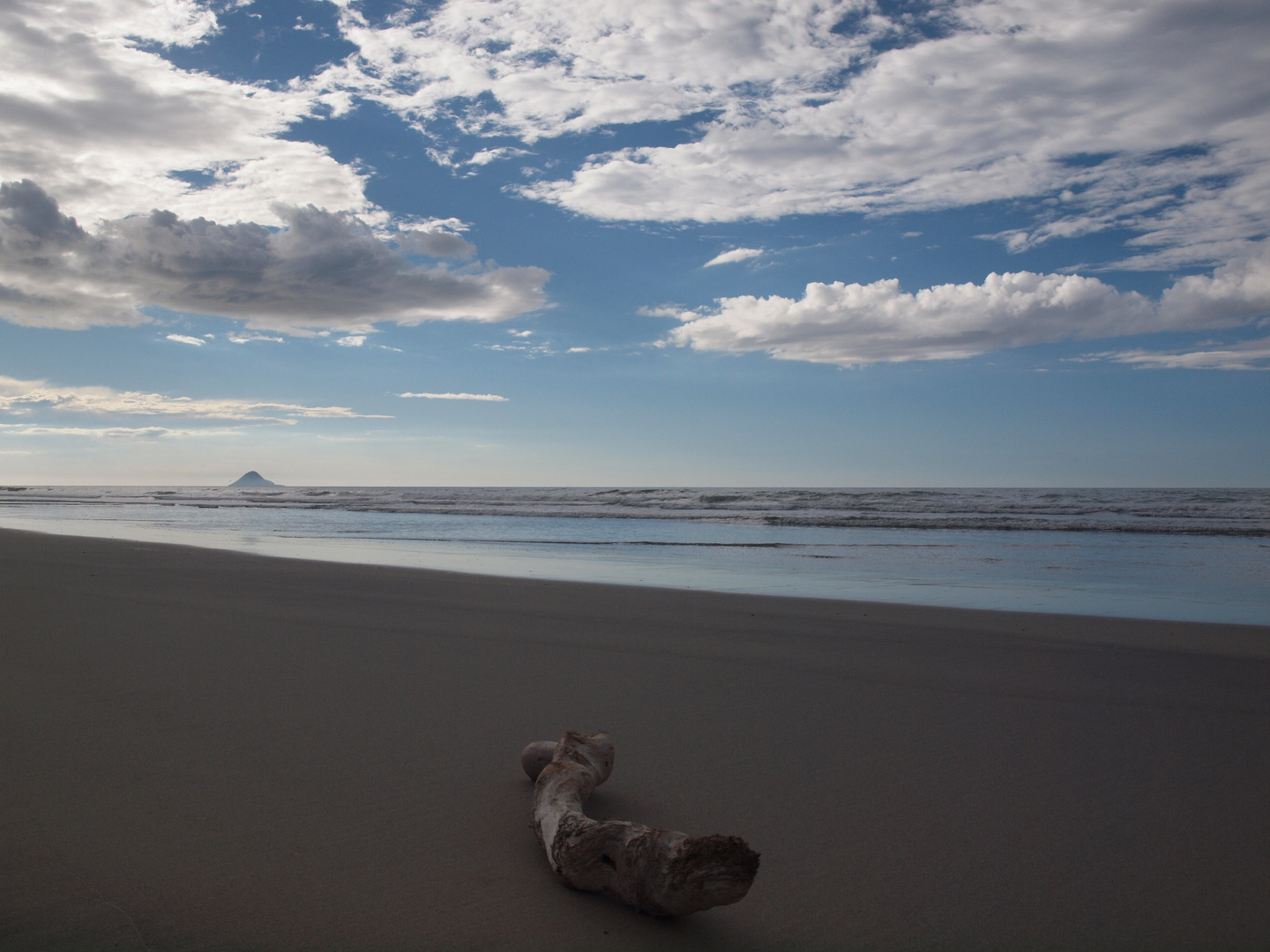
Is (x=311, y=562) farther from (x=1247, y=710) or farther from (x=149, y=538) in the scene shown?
(x=1247, y=710)

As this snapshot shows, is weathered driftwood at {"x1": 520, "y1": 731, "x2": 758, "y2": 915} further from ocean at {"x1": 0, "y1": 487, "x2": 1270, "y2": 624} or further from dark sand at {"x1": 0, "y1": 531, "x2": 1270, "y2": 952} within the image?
ocean at {"x1": 0, "y1": 487, "x2": 1270, "y2": 624}

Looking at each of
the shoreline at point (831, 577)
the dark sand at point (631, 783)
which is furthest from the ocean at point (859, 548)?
the dark sand at point (631, 783)

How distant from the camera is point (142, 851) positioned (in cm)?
225

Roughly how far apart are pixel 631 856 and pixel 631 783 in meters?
0.96

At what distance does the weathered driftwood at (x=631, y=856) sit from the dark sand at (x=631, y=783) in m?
0.08

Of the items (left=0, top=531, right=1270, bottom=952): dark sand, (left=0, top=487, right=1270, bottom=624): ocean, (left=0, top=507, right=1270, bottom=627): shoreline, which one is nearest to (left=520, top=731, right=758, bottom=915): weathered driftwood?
(left=0, top=531, right=1270, bottom=952): dark sand

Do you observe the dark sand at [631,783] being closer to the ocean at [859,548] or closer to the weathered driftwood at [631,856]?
the weathered driftwood at [631,856]

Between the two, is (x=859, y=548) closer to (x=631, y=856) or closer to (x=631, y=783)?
(x=631, y=783)

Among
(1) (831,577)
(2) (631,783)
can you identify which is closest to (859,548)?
(1) (831,577)

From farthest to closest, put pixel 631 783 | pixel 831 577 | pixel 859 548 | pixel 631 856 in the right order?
pixel 859 548, pixel 831 577, pixel 631 783, pixel 631 856

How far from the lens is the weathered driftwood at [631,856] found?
181 centimetres

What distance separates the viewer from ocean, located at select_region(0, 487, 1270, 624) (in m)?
8.77

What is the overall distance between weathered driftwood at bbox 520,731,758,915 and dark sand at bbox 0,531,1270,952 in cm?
8

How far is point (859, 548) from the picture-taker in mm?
14977
